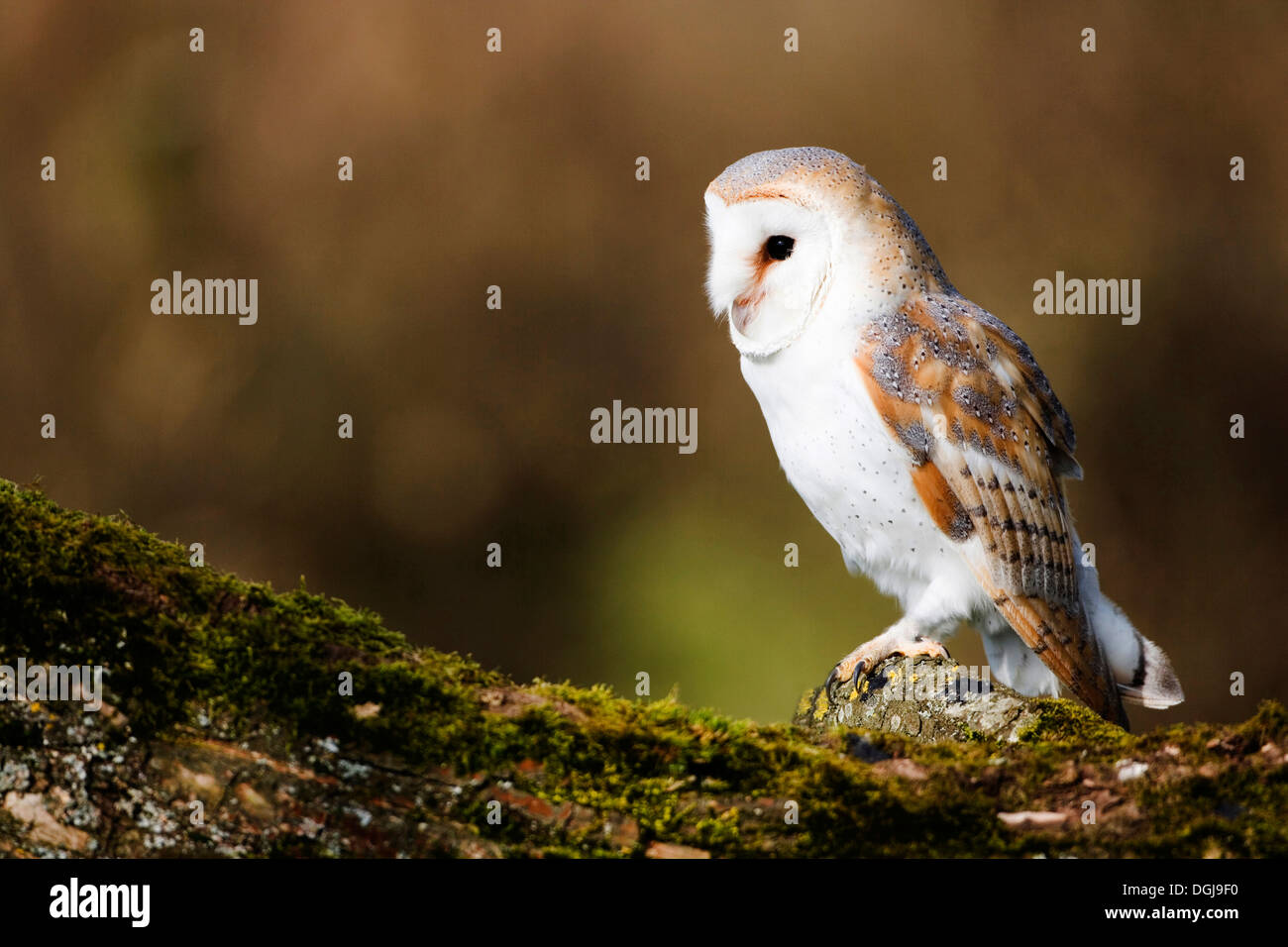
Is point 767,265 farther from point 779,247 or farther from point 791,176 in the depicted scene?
point 791,176

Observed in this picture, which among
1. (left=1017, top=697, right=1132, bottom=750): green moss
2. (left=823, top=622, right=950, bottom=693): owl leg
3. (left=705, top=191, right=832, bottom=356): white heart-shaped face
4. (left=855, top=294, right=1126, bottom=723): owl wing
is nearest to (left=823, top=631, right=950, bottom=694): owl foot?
(left=823, top=622, right=950, bottom=693): owl leg

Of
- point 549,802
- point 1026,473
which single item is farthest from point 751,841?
point 1026,473

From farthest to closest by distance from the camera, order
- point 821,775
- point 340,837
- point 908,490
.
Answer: point 908,490 → point 821,775 → point 340,837

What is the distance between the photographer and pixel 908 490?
251 centimetres

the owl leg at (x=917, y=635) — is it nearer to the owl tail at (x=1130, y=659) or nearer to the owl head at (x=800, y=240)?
the owl tail at (x=1130, y=659)

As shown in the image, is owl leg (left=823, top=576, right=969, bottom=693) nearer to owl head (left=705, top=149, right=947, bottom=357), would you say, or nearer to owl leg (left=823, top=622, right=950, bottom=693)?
owl leg (left=823, top=622, right=950, bottom=693)

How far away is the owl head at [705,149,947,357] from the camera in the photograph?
2463 mm

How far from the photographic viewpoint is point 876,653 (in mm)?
2480

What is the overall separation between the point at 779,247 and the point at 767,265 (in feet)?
0.16

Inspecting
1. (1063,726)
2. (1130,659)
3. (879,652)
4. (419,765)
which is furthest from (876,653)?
(419,765)

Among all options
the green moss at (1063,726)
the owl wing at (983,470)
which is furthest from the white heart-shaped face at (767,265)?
the green moss at (1063,726)

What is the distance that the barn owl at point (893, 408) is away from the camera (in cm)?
248
